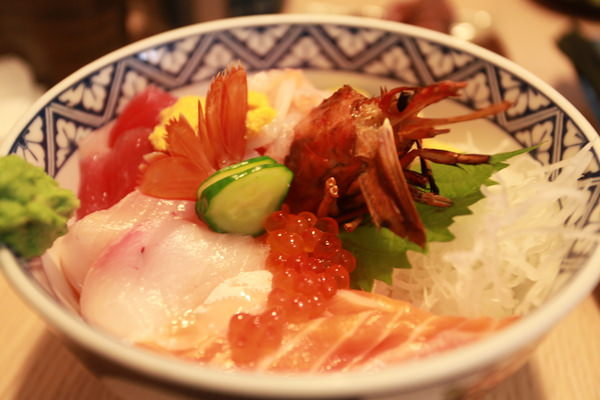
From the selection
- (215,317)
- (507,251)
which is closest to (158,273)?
(215,317)

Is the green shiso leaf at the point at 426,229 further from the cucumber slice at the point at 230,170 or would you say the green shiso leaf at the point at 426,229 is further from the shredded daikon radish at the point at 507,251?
the cucumber slice at the point at 230,170

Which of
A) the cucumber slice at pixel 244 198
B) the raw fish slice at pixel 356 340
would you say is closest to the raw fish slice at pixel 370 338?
the raw fish slice at pixel 356 340

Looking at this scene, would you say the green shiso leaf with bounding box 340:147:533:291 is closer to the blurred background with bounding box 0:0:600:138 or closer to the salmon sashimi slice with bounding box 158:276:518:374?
the salmon sashimi slice with bounding box 158:276:518:374

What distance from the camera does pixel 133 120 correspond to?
4.21ft

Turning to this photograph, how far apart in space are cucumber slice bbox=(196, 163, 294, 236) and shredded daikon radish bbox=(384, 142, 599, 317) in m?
0.31

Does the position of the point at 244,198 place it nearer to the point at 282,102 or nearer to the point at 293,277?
the point at 293,277

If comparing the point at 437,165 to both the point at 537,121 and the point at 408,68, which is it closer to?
the point at 537,121

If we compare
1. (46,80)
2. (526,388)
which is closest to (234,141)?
(526,388)

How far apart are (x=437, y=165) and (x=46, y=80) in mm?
1755

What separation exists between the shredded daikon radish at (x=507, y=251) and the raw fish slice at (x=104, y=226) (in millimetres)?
487

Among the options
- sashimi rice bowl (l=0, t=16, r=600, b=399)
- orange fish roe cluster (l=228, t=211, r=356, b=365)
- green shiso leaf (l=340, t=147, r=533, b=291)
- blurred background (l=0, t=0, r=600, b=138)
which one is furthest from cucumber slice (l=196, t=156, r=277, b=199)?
blurred background (l=0, t=0, r=600, b=138)

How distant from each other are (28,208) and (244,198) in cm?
37

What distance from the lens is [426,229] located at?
3.35 ft

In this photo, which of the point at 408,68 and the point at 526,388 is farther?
the point at 408,68
